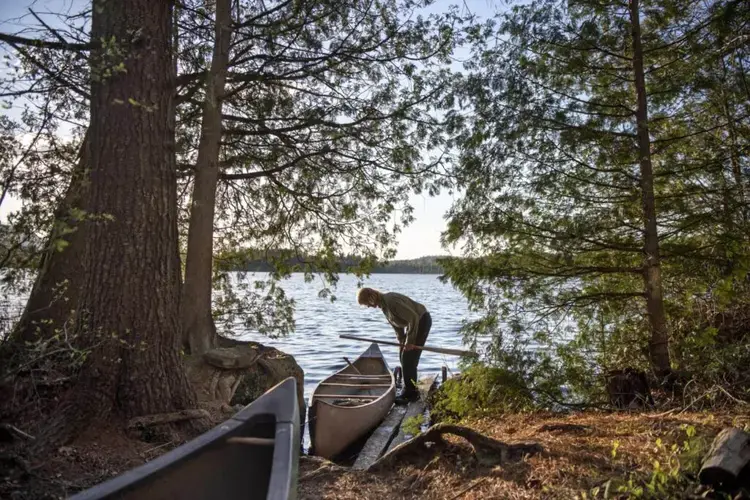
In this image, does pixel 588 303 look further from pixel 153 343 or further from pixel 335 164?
pixel 153 343

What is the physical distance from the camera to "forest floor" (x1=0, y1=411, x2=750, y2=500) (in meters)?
2.76

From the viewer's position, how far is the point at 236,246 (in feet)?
31.5

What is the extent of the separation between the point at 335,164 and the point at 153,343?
433 centimetres

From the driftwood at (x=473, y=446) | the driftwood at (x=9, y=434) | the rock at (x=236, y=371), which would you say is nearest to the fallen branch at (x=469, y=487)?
the driftwood at (x=473, y=446)

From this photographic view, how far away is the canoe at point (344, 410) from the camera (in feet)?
27.7

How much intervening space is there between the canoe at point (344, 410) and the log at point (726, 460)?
254 inches

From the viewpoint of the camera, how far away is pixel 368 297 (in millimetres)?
10328

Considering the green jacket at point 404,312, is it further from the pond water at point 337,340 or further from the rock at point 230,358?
the rock at point 230,358

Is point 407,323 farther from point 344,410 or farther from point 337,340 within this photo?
point 337,340

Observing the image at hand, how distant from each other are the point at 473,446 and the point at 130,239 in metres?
3.28

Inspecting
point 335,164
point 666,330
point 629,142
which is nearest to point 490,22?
point 629,142

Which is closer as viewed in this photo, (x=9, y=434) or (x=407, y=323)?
(x=9, y=434)

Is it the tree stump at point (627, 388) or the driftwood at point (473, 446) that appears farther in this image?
the tree stump at point (627, 388)

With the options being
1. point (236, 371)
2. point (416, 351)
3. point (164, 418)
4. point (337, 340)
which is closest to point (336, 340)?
point (337, 340)
